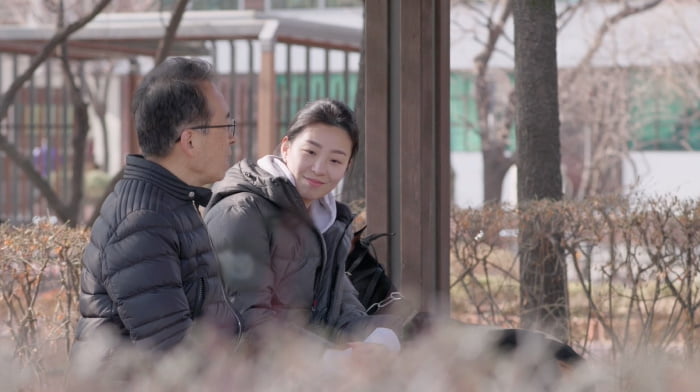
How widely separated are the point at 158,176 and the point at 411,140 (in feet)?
7.04

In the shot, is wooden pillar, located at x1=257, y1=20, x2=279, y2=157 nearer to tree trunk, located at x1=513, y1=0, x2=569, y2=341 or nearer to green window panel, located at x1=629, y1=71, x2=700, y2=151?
tree trunk, located at x1=513, y1=0, x2=569, y2=341

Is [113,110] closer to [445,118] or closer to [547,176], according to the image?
[547,176]

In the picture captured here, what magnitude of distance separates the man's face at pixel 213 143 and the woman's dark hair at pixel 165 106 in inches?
1.8

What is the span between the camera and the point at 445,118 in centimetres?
528

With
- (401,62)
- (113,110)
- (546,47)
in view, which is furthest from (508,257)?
(113,110)

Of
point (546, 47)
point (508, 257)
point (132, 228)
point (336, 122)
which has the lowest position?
point (508, 257)

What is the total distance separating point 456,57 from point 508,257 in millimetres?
14298

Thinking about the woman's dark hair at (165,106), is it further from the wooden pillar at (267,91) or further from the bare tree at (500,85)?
the bare tree at (500,85)

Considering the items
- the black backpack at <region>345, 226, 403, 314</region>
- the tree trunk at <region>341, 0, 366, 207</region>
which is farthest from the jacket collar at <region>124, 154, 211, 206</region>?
the tree trunk at <region>341, 0, 366, 207</region>

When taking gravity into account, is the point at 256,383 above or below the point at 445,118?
below

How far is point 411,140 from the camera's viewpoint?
511 centimetres

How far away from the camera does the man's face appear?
3217 mm

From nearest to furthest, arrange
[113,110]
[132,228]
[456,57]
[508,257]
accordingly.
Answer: [132,228], [508,257], [456,57], [113,110]

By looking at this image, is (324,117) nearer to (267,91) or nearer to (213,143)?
(213,143)
